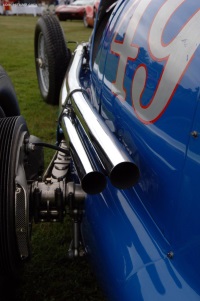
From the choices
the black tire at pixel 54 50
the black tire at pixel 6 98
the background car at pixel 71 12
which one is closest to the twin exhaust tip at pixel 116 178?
the black tire at pixel 6 98

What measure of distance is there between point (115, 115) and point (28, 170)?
1.44 feet

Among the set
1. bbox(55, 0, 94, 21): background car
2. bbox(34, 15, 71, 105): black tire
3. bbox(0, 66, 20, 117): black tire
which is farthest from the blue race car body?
bbox(55, 0, 94, 21): background car

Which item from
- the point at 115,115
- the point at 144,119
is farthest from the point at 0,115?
the point at 144,119

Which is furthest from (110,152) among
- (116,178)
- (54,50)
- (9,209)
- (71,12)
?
(71,12)

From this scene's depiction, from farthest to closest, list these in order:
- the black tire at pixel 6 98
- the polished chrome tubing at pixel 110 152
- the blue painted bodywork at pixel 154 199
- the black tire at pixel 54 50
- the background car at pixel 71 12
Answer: the background car at pixel 71 12, the black tire at pixel 54 50, the black tire at pixel 6 98, the polished chrome tubing at pixel 110 152, the blue painted bodywork at pixel 154 199

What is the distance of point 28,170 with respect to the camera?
5.79 feet

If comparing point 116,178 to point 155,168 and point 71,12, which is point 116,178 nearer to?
point 155,168

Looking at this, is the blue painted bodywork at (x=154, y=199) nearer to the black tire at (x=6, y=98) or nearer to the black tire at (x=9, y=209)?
the black tire at (x=9, y=209)

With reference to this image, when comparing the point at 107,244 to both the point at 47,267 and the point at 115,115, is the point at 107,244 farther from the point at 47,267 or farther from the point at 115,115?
the point at 47,267

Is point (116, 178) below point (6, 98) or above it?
above

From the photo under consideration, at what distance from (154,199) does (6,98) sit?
1.31 m

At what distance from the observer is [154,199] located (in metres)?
1.27

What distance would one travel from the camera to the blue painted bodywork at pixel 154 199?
1.06 m

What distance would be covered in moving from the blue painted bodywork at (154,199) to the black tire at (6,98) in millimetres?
818
